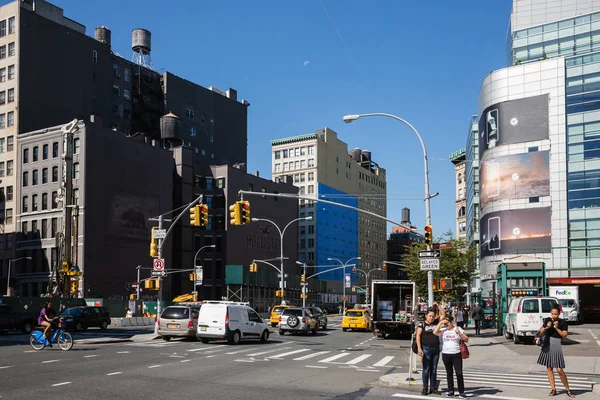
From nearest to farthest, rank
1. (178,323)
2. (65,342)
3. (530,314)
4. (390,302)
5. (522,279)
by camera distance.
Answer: (65,342)
(178,323)
(530,314)
(522,279)
(390,302)

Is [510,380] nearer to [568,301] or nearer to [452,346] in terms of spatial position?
[452,346]

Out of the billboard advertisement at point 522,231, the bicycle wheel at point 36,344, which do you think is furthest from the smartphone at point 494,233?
the bicycle wheel at point 36,344

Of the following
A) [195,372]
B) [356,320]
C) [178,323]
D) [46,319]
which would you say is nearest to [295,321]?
[356,320]

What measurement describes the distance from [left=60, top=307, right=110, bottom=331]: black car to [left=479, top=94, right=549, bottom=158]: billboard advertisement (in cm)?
4684

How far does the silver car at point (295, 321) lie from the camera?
40.6 m

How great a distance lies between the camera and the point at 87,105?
324 ft

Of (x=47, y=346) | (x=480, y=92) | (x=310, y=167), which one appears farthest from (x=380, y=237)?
(x=47, y=346)

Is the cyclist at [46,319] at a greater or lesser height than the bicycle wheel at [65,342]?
greater

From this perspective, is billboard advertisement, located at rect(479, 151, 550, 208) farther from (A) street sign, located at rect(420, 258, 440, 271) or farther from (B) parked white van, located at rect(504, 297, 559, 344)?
(A) street sign, located at rect(420, 258, 440, 271)

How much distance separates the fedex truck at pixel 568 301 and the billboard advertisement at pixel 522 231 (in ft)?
44.1

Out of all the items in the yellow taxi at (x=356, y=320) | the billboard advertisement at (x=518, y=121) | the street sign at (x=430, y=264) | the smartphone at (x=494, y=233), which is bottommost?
the yellow taxi at (x=356, y=320)

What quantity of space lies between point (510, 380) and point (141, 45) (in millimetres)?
106959

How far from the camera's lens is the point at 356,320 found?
47.5m

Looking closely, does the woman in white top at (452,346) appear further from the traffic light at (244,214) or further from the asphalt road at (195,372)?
the traffic light at (244,214)
